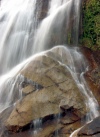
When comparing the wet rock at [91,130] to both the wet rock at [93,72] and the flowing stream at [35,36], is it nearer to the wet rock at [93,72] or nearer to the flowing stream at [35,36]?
the wet rock at [93,72]

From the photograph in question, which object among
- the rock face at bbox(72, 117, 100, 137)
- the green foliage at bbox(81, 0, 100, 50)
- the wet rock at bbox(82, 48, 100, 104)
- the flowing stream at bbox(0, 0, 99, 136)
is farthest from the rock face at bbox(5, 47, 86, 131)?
the green foliage at bbox(81, 0, 100, 50)

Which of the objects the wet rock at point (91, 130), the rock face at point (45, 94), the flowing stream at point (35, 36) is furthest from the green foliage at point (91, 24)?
the wet rock at point (91, 130)

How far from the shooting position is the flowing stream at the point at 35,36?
1390cm

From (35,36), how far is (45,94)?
18.4ft

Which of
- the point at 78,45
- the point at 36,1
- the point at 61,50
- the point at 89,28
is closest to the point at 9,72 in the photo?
the point at 61,50

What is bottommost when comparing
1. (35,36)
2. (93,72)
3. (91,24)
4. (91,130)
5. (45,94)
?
(91,130)

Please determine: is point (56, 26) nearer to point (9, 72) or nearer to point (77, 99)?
point (9, 72)

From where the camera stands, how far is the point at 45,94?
12.2 m

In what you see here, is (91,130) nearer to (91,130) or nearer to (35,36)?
(91,130)

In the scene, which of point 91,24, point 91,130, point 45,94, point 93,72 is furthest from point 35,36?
point 91,130

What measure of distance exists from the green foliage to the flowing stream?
57cm

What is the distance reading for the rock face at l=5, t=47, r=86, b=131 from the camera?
11664 millimetres

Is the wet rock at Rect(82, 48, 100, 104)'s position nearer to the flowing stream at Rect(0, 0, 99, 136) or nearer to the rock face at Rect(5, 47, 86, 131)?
the flowing stream at Rect(0, 0, 99, 136)

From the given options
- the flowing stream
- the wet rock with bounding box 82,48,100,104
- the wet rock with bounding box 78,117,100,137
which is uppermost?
the flowing stream
